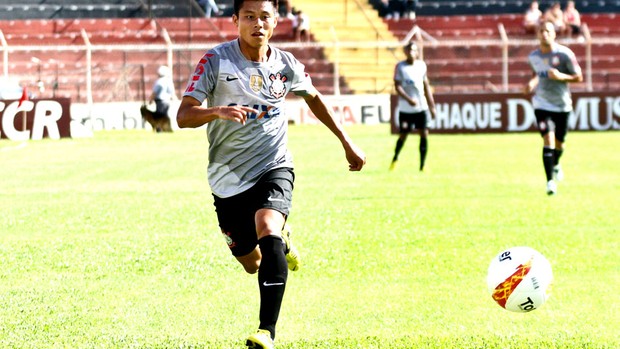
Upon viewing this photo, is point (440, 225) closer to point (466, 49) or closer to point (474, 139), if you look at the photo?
point (474, 139)

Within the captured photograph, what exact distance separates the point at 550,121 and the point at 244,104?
10578mm

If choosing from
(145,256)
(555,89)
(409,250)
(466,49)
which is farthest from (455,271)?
(466,49)

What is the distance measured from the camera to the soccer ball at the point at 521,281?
22.4 feet

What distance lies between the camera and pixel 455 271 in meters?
9.23

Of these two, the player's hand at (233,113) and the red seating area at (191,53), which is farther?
the red seating area at (191,53)

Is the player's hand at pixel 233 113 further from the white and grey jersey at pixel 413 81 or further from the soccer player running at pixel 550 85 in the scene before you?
the white and grey jersey at pixel 413 81

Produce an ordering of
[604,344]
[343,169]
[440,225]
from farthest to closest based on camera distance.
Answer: [343,169]
[440,225]
[604,344]

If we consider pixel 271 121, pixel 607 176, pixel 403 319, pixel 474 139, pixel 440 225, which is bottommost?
pixel 474 139

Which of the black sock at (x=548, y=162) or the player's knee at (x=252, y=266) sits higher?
the player's knee at (x=252, y=266)

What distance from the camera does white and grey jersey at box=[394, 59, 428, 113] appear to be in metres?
20.8

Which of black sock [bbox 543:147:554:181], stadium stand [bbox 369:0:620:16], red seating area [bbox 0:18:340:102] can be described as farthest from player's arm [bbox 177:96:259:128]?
stadium stand [bbox 369:0:620:16]

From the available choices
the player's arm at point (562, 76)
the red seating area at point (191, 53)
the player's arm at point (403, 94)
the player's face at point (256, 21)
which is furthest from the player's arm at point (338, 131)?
the red seating area at point (191, 53)

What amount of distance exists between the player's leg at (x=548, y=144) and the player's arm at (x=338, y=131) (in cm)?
927

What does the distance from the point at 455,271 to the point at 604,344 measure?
2.92 m
